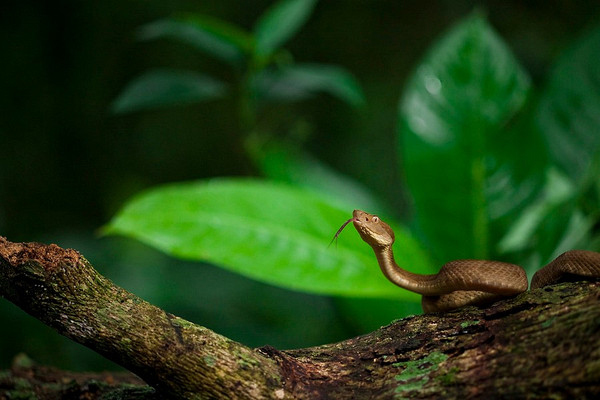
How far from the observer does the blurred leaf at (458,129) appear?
2238 millimetres

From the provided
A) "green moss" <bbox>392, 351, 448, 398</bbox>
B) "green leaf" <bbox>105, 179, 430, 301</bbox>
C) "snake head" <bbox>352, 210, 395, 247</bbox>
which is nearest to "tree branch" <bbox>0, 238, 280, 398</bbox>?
"green moss" <bbox>392, 351, 448, 398</bbox>

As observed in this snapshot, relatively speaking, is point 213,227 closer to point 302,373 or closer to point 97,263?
point 302,373

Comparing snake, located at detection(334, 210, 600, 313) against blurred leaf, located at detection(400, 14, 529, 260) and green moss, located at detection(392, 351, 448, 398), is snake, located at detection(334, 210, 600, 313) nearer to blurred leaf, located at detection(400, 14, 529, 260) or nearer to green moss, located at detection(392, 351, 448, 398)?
green moss, located at detection(392, 351, 448, 398)

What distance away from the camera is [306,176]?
3.15 meters

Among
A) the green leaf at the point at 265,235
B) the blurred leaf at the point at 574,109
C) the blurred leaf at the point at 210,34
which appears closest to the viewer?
the green leaf at the point at 265,235

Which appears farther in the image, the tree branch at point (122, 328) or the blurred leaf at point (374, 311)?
the blurred leaf at point (374, 311)

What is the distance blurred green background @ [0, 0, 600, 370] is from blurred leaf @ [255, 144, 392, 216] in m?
1.01

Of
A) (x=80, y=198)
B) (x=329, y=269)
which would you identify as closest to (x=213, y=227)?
(x=329, y=269)

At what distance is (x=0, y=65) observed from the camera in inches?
179

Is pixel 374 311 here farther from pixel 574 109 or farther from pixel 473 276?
pixel 473 276

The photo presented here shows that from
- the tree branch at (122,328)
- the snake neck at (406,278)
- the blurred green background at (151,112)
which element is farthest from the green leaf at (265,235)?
the blurred green background at (151,112)

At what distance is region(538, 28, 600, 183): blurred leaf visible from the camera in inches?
95.0

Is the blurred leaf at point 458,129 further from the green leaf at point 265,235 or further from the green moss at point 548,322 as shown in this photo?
the green moss at point 548,322

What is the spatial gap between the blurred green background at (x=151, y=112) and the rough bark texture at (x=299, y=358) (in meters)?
2.85
